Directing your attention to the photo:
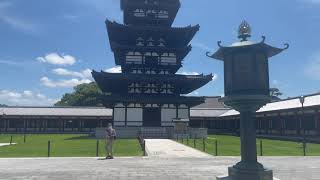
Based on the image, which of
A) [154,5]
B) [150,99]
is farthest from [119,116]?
[154,5]

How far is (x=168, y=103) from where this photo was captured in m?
45.6

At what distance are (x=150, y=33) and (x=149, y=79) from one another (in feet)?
A: 20.5

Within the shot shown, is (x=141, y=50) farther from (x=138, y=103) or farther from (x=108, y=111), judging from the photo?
(x=108, y=111)

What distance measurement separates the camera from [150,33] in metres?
47.4

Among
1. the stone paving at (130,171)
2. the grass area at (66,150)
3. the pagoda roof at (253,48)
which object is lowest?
the grass area at (66,150)

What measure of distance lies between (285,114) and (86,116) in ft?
104

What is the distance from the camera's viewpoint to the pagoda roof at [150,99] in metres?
43.9

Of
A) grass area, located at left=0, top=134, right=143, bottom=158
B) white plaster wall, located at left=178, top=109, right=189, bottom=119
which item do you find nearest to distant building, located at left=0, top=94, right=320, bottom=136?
white plaster wall, located at left=178, top=109, right=189, bottom=119

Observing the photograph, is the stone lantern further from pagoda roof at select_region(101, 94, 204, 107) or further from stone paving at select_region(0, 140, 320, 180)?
pagoda roof at select_region(101, 94, 204, 107)

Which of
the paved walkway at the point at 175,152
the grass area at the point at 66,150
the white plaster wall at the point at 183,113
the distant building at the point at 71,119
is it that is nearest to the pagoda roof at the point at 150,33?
the white plaster wall at the point at 183,113

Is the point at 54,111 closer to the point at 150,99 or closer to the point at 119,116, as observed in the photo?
the point at 119,116

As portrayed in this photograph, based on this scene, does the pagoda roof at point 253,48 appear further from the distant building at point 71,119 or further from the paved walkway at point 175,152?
the distant building at point 71,119

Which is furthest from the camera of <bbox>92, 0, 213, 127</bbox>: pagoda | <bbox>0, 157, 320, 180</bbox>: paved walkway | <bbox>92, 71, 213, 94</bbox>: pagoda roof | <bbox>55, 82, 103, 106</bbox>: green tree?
<bbox>55, 82, 103, 106</bbox>: green tree

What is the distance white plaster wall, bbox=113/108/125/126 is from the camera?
4512 centimetres
